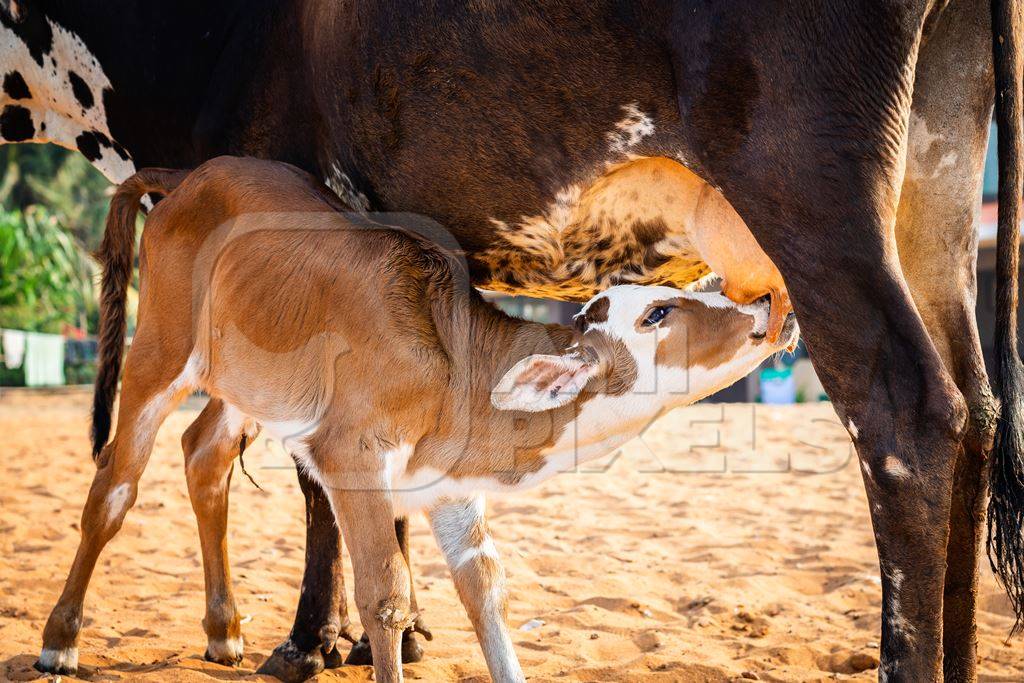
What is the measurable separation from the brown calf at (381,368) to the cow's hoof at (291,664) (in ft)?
0.95

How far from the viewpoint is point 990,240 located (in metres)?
→ 13.9

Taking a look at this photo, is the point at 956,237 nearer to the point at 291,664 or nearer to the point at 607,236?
the point at 607,236

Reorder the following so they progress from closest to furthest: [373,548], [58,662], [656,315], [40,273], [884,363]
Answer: [884,363] < [373,548] < [656,315] < [58,662] < [40,273]

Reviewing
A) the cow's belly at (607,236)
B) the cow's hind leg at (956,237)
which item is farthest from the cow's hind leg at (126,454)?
the cow's hind leg at (956,237)

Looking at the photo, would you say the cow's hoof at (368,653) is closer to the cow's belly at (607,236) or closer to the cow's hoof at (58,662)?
the cow's hoof at (58,662)

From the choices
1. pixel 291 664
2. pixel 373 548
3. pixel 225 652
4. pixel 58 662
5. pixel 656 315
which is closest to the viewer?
pixel 373 548

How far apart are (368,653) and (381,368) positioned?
1.55 metres

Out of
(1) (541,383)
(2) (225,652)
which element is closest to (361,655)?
(2) (225,652)

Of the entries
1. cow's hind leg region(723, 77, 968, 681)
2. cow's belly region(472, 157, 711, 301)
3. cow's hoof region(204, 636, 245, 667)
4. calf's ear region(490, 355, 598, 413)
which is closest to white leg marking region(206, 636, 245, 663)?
cow's hoof region(204, 636, 245, 667)

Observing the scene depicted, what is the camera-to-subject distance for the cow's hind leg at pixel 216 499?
4.73 m

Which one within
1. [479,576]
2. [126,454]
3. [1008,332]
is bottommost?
[479,576]

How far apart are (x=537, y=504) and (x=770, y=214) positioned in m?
5.38

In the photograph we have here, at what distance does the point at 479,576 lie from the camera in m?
4.03

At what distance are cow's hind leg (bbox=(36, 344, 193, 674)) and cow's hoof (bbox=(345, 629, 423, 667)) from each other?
1.17 m
